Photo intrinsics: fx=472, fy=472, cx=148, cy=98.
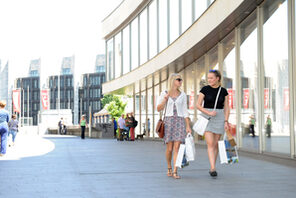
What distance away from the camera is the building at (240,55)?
33.3ft

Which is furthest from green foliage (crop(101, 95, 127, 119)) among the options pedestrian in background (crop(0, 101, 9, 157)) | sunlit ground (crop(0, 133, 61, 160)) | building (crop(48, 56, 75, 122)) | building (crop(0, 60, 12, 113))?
pedestrian in background (crop(0, 101, 9, 157))

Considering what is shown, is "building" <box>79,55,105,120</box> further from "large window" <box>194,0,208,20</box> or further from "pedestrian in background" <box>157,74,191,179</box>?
"pedestrian in background" <box>157,74,191,179</box>

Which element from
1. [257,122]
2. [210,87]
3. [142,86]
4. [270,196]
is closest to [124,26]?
[142,86]

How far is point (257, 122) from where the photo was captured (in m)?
11.9

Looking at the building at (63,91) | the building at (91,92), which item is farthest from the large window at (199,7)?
the building at (63,91)

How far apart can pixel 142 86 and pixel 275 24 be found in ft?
58.7

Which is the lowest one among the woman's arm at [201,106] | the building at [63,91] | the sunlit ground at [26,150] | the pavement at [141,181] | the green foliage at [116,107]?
the sunlit ground at [26,150]

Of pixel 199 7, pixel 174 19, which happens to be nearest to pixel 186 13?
pixel 199 7

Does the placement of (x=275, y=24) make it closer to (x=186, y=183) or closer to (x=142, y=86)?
(x=186, y=183)

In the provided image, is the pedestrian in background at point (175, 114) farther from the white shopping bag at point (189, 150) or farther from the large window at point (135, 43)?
the large window at point (135, 43)

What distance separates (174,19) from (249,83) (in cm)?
746

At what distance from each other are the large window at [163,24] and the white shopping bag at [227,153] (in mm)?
13350

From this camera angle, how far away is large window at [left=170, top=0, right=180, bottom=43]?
1880cm

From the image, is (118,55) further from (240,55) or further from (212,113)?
(212,113)
